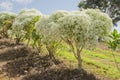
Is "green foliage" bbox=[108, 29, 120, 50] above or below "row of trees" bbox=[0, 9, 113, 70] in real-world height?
below

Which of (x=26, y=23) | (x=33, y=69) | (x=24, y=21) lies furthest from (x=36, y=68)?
(x=24, y=21)

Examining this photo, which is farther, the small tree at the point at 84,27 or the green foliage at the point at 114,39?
the green foliage at the point at 114,39

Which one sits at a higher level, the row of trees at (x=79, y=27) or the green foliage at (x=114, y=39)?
the row of trees at (x=79, y=27)

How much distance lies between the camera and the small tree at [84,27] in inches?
712

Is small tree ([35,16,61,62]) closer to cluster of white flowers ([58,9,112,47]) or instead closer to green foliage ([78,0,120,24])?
cluster of white flowers ([58,9,112,47])

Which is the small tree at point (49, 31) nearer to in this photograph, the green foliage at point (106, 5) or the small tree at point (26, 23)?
the small tree at point (26, 23)

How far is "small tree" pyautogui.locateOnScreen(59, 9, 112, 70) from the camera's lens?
18094 millimetres

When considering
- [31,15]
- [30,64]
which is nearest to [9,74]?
[30,64]

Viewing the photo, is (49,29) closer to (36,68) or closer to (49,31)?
(49,31)

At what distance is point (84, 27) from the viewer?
18.0m

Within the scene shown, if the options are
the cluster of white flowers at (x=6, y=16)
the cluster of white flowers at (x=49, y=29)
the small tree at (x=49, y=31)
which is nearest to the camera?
the cluster of white flowers at (x=49, y=29)

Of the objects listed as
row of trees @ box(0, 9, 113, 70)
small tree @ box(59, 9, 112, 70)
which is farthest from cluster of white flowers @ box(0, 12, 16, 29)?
small tree @ box(59, 9, 112, 70)

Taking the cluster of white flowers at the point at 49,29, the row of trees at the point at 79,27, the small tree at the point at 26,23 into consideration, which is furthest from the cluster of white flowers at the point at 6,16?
the row of trees at the point at 79,27

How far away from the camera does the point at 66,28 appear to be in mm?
18562
